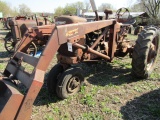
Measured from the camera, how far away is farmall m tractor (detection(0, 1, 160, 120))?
2309mm

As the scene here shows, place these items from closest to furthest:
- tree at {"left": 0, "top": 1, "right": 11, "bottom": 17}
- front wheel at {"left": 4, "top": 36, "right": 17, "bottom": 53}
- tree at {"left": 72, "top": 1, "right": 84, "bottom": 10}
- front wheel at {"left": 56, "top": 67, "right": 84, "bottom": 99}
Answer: front wheel at {"left": 56, "top": 67, "right": 84, "bottom": 99} → front wheel at {"left": 4, "top": 36, "right": 17, "bottom": 53} → tree at {"left": 0, "top": 1, "right": 11, "bottom": 17} → tree at {"left": 72, "top": 1, "right": 84, "bottom": 10}

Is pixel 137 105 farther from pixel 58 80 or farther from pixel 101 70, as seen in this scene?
pixel 101 70

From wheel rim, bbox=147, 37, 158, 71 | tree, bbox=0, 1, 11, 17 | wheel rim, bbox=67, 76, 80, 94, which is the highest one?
tree, bbox=0, 1, 11, 17

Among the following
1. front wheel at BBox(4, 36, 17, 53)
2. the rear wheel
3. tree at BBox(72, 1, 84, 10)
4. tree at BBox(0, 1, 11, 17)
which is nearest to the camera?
the rear wheel

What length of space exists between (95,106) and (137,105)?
0.76 meters

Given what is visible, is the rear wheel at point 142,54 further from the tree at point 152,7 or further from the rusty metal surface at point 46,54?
the tree at point 152,7

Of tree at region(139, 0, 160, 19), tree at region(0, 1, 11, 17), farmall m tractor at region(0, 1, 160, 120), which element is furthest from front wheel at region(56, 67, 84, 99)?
tree at region(0, 1, 11, 17)

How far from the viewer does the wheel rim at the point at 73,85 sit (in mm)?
Result: 3433

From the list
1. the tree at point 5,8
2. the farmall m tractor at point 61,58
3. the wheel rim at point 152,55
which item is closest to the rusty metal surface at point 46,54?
the farmall m tractor at point 61,58

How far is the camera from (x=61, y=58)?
11.8ft

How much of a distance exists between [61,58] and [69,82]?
53 cm

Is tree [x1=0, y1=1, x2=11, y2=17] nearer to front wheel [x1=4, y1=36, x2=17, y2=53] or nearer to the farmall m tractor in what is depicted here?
front wheel [x1=4, y1=36, x2=17, y2=53]

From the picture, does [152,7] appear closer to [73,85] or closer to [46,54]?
[73,85]

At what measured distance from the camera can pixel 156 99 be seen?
345 cm
